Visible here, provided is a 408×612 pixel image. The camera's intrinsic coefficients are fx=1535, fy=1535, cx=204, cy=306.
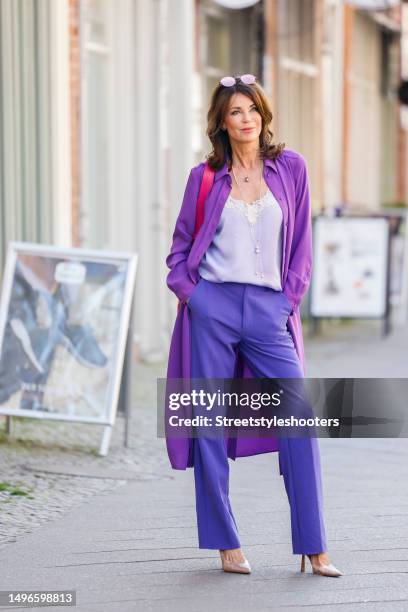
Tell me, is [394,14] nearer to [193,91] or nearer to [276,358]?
[193,91]

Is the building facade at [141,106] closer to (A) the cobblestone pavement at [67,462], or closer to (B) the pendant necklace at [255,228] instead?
(A) the cobblestone pavement at [67,462]

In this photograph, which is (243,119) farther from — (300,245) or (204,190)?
(300,245)

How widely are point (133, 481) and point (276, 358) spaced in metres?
2.20

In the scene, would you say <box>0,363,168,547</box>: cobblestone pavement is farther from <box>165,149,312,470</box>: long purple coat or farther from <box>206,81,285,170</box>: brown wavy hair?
<box>206,81,285,170</box>: brown wavy hair

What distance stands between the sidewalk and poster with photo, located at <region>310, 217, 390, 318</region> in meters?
5.64

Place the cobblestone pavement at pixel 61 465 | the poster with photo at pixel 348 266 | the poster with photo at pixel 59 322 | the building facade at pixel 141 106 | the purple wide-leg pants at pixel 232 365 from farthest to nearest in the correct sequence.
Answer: the poster with photo at pixel 348 266 → the building facade at pixel 141 106 → the poster with photo at pixel 59 322 → the cobblestone pavement at pixel 61 465 → the purple wide-leg pants at pixel 232 365

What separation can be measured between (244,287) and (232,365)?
0.94 ft

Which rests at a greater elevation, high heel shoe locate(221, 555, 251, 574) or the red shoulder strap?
the red shoulder strap

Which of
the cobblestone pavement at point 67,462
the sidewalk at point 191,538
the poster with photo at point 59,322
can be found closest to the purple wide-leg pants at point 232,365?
the sidewalk at point 191,538

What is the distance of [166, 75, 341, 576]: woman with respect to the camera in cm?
539

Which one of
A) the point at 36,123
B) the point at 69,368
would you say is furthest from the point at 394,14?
the point at 69,368

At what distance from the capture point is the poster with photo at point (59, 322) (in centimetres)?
822

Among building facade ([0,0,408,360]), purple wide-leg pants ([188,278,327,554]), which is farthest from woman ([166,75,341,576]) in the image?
building facade ([0,0,408,360])

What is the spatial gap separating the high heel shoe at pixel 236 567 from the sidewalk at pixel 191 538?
0.11 feet
